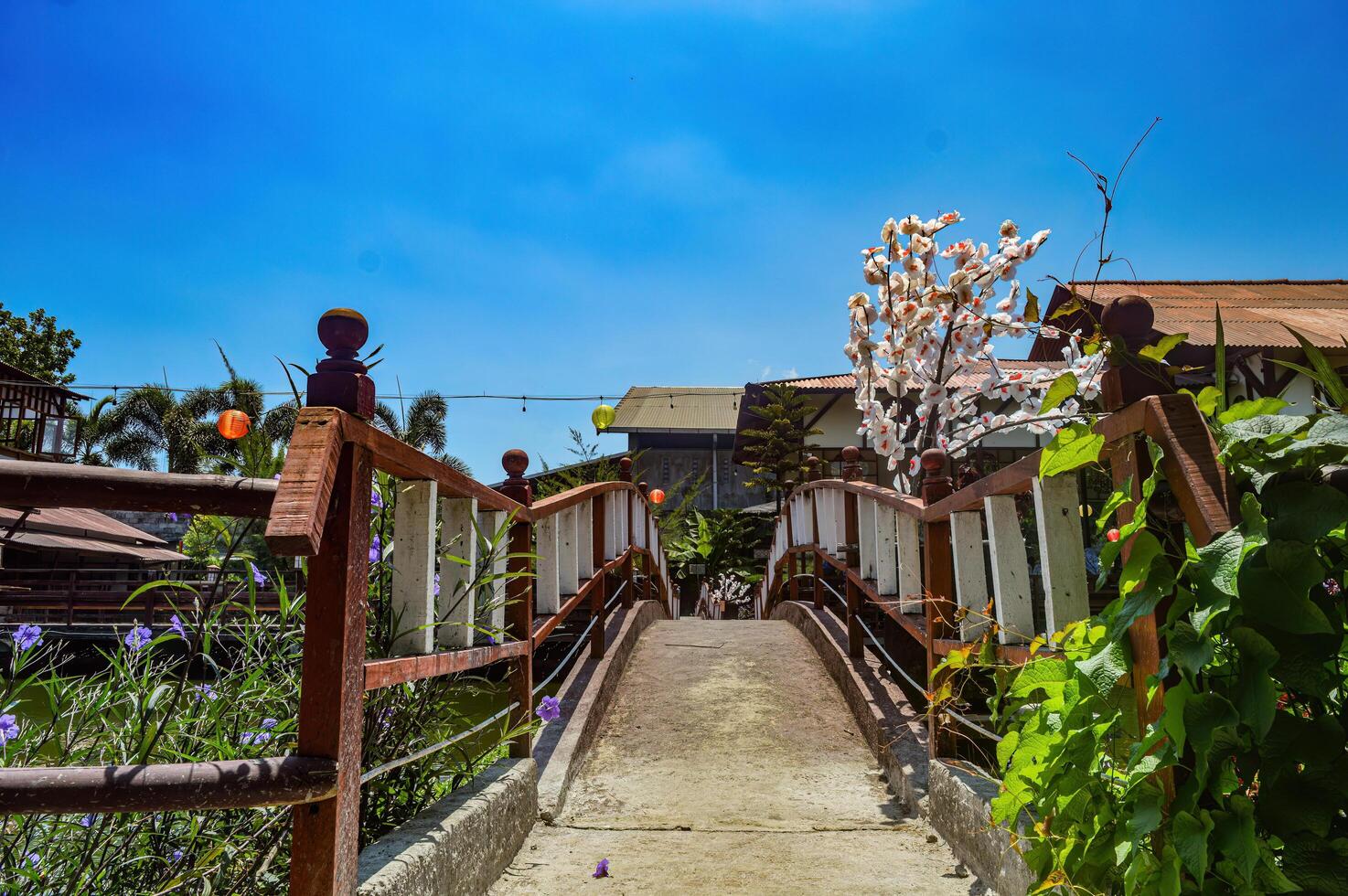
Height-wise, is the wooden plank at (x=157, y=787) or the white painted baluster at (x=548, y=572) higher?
the white painted baluster at (x=548, y=572)

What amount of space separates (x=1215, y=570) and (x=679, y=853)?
83.5 inches

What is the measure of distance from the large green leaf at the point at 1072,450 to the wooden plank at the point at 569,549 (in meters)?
2.72

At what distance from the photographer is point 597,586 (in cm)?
496

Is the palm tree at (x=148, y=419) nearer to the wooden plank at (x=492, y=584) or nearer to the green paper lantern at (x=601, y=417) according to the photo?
the green paper lantern at (x=601, y=417)

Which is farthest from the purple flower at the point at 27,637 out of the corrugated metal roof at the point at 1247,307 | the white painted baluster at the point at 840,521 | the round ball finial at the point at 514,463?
the corrugated metal roof at the point at 1247,307

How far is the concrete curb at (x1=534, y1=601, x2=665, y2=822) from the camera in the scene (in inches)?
127

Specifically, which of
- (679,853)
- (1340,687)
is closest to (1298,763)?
(1340,687)

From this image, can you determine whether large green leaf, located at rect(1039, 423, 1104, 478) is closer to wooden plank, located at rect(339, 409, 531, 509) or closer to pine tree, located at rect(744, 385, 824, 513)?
wooden plank, located at rect(339, 409, 531, 509)

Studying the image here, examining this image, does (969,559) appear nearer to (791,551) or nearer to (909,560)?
(909,560)

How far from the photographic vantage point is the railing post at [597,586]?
486 centimetres

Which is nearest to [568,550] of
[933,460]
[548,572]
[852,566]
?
[548,572]

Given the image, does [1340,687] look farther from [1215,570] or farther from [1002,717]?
[1002,717]

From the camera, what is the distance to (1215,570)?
101 centimetres

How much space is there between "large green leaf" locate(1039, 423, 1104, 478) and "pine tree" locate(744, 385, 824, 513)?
1294 cm
